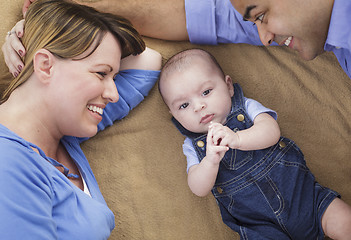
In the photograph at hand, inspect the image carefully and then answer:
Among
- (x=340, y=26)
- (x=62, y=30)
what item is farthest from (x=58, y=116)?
(x=340, y=26)

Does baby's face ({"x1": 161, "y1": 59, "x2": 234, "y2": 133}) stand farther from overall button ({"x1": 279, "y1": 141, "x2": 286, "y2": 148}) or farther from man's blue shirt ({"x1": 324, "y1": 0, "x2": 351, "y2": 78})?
man's blue shirt ({"x1": 324, "y1": 0, "x2": 351, "y2": 78})

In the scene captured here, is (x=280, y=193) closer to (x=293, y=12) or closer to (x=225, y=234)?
(x=225, y=234)

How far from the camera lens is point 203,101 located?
1687mm

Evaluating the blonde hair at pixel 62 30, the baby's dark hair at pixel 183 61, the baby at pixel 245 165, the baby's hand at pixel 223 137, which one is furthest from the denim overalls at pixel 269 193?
the blonde hair at pixel 62 30

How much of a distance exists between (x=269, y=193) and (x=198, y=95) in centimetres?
53

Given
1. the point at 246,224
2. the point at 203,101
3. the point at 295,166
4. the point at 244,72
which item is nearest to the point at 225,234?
the point at 246,224

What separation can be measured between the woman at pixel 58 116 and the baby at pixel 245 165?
34 cm

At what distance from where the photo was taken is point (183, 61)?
1740 millimetres

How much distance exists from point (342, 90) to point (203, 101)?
0.74m

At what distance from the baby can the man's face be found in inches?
13.6

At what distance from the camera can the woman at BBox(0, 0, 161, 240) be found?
1182 millimetres

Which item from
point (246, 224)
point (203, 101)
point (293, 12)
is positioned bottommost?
point (246, 224)

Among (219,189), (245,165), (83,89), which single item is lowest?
(219,189)

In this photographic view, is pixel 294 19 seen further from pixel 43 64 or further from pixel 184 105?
pixel 43 64
